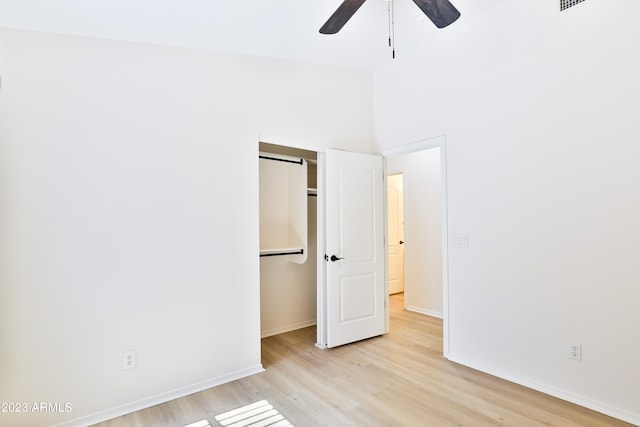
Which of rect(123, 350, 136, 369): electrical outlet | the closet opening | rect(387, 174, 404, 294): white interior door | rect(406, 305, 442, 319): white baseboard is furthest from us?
rect(387, 174, 404, 294): white interior door

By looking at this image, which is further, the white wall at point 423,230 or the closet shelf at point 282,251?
the white wall at point 423,230

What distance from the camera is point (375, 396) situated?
2.55m

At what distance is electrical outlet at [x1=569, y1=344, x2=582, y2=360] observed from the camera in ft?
7.91

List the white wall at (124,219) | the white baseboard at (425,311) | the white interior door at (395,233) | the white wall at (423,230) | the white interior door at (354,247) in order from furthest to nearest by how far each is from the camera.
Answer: the white interior door at (395,233) → the white wall at (423,230) → the white baseboard at (425,311) → the white interior door at (354,247) → the white wall at (124,219)

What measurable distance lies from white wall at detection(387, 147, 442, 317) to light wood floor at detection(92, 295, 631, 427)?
57.6 inches

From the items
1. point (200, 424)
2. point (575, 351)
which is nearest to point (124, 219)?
point (200, 424)

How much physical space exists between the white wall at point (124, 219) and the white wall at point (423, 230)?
2.66 meters

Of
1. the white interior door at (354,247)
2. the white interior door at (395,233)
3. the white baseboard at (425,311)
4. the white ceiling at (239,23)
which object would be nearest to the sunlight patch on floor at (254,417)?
the white interior door at (354,247)

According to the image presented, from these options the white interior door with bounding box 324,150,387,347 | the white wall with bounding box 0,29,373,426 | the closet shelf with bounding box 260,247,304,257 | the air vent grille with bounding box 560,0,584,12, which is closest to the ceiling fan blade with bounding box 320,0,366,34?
the white wall with bounding box 0,29,373,426

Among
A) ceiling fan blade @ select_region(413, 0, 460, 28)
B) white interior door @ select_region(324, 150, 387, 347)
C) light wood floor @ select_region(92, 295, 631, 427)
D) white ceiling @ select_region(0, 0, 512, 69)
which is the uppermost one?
white ceiling @ select_region(0, 0, 512, 69)

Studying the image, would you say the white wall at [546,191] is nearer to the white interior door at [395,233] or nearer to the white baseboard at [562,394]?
the white baseboard at [562,394]

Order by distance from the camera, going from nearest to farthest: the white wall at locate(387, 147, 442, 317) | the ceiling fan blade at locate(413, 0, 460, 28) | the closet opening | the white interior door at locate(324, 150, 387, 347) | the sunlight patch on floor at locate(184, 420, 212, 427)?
the ceiling fan blade at locate(413, 0, 460, 28) < the sunlight patch on floor at locate(184, 420, 212, 427) < the white interior door at locate(324, 150, 387, 347) < the closet opening < the white wall at locate(387, 147, 442, 317)

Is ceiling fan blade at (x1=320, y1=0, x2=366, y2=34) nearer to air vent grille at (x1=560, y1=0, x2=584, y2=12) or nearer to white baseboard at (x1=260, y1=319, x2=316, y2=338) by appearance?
air vent grille at (x1=560, y1=0, x2=584, y2=12)

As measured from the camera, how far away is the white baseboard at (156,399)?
7.35 ft
